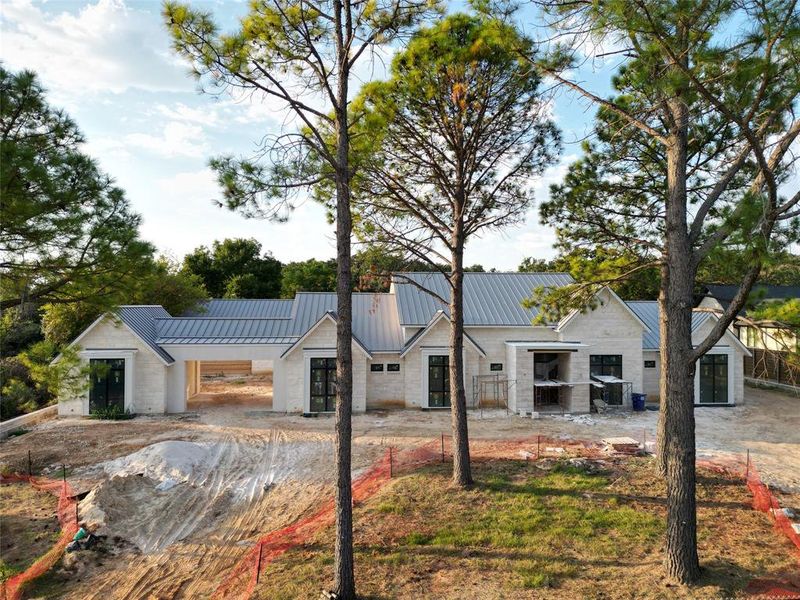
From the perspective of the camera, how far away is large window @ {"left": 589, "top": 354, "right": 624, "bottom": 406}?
2197 cm

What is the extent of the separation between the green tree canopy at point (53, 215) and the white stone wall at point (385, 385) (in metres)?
13.6

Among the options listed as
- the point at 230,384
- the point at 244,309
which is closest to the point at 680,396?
the point at 244,309

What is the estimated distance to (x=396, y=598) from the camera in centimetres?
707

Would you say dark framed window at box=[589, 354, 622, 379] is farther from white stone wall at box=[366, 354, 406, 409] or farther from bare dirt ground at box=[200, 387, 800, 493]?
white stone wall at box=[366, 354, 406, 409]

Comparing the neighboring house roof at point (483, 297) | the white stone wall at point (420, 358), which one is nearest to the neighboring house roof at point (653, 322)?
the neighboring house roof at point (483, 297)

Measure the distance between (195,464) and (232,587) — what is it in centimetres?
665

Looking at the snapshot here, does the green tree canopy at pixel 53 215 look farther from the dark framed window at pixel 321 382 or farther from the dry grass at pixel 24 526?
the dark framed window at pixel 321 382

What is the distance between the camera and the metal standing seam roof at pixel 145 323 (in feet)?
66.9

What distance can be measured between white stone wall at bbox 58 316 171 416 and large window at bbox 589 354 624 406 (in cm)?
1933

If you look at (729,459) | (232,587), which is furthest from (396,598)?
(729,459)

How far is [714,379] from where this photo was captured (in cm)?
2241

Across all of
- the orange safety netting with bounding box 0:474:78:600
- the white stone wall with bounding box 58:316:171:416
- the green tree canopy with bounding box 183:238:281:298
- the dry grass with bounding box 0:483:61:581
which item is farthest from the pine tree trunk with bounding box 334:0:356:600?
the green tree canopy with bounding box 183:238:281:298

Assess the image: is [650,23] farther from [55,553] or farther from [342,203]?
[55,553]

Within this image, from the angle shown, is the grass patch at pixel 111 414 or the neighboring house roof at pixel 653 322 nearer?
the grass patch at pixel 111 414
